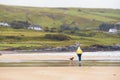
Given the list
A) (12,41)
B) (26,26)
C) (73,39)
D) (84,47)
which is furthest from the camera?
(26,26)

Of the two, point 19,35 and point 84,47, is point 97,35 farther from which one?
point 84,47

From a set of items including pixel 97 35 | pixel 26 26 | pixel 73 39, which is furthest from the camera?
pixel 26 26

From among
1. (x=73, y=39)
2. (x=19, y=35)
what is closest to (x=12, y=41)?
(x=19, y=35)

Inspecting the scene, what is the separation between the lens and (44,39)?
504ft

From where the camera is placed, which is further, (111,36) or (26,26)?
(26,26)

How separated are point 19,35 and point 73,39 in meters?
19.2
